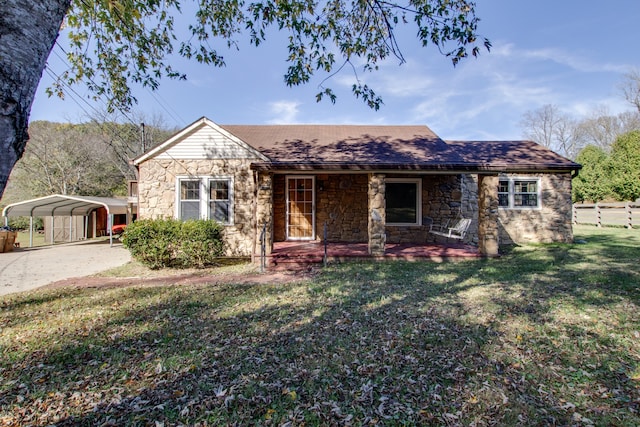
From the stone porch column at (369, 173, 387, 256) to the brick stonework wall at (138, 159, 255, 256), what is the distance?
361 cm

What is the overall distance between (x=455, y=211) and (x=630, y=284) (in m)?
5.38

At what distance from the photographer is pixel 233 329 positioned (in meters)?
4.15

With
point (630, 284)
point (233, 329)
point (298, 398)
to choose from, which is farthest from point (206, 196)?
point (630, 284)

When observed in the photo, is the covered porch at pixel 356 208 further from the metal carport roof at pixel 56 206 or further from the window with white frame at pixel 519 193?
the metal carport roof at pixel 56 206

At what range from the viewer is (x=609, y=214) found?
56.1ft

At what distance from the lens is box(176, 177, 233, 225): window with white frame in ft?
32.4

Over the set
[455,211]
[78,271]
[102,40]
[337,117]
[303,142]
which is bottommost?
[78,271]

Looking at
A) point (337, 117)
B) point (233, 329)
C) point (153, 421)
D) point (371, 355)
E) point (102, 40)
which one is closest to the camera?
point (153, 421)

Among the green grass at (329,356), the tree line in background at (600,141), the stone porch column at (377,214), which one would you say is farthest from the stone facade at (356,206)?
the tree line in background at (600,141)

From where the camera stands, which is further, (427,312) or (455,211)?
(455,211)

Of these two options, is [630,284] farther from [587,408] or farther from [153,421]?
[153,421]

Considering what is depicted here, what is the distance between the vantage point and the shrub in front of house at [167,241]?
26.4ft

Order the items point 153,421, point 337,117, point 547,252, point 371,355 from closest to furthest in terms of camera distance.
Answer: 1. point 153,421
2. point 371,355
3. point 547,252
4. point 337,117

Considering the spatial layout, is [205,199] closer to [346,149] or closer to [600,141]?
[346,149]
